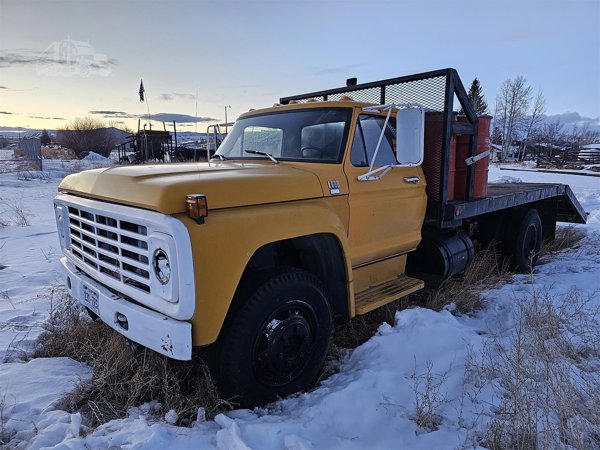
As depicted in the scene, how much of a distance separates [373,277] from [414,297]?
1056 mm

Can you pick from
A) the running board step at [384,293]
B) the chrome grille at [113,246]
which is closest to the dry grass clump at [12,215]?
the chrome grille at [113,246]

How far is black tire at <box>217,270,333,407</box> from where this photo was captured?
8.61 ft

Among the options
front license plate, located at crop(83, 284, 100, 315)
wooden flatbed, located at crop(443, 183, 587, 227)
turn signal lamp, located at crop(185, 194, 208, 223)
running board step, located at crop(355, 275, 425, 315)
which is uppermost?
turn signal lamp, located at crop(185, 194, 208, 223)

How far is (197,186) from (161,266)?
504mm

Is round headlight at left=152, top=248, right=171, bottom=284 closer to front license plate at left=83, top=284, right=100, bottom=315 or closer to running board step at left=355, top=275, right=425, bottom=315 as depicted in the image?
front license plate at left=83, top=284, right=100, bottom=315

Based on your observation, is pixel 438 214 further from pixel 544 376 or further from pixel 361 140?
pixel 544 376

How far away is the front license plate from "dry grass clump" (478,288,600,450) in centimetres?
257

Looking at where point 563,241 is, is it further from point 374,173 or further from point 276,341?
point 276,341

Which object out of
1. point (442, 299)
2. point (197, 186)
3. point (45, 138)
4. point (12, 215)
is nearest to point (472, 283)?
point (442, 299)

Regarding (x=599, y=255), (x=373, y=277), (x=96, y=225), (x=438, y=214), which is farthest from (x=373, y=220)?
(x=599, y=255)

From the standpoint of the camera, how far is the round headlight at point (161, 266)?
2340 mm

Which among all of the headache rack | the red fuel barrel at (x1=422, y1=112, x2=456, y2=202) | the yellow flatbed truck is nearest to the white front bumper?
the yellow flatbed truck

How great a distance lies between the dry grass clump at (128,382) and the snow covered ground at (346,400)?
11 centimetres

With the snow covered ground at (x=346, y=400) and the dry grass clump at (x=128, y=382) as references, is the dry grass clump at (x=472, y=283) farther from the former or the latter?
the dry grass clump at (x=128, y=382)
